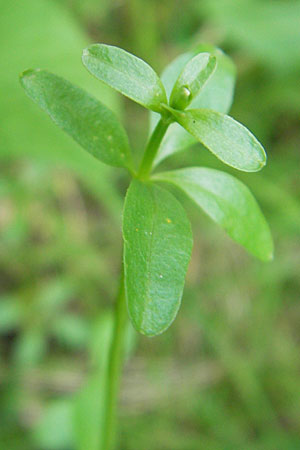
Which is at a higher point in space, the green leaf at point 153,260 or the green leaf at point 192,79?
the green leaf at point 192,79

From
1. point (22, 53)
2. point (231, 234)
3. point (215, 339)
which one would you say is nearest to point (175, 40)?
point (22, 53)

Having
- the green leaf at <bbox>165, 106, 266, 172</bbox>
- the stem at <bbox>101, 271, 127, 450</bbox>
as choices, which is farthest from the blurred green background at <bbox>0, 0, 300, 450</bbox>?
the green leaf at <bbox>165, 106, 266, 172</bbox>

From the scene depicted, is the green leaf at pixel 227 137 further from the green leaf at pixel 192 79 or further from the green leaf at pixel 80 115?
the green leaf at pixel 80 115

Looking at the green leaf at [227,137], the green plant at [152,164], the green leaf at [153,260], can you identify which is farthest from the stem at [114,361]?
the green leaf at [227,137]

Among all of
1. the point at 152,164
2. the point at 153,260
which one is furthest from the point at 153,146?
the point at 153,260

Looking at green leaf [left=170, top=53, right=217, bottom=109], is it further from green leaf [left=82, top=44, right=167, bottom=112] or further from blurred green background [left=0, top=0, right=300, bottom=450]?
blurred green background [left=0, top=0, right=300, bottom=450]

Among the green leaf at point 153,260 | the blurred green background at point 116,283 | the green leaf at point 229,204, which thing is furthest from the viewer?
the blurred green background at point 116,283

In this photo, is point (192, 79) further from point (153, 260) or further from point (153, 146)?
point (153, 260)
